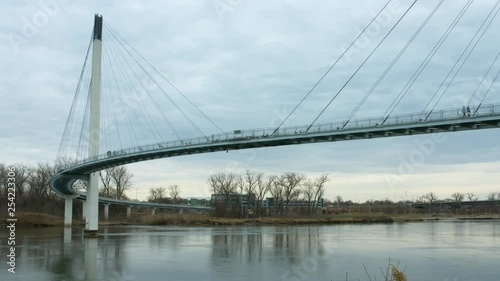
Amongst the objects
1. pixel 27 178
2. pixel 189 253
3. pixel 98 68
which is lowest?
pixel 189 253

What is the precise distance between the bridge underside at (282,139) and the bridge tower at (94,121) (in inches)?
80.7

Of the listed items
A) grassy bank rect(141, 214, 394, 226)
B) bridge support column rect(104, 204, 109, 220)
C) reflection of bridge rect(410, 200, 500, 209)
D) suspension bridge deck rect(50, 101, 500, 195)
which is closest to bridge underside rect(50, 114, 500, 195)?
suspension bridge deck rect(50, 101, 500, 195)

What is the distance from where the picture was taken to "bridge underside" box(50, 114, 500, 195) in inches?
1277

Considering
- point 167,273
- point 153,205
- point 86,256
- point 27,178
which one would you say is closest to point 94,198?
point 86,256

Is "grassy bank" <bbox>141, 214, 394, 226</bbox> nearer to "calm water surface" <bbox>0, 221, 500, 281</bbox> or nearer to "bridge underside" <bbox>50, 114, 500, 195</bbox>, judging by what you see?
"bridge underside" <bbox>50, 114, 500, 195</bbox>

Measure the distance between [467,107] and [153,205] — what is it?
9522cm

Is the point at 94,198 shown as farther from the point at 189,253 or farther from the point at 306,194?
the point at 306,194

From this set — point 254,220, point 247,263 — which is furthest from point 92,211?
point 254,220

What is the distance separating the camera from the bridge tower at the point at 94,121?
164 ft

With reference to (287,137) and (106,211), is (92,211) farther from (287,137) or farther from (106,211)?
(106,211)

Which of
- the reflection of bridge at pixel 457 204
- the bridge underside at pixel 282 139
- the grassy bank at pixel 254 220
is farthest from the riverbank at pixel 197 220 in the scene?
the reflection of bridge at pixel 457 204

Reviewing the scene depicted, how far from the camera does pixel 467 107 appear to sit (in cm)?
3114

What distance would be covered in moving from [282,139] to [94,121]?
66.4ft

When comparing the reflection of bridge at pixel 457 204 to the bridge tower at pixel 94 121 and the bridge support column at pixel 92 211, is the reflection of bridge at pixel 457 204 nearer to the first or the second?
the bridge support column at pixel 92 211
